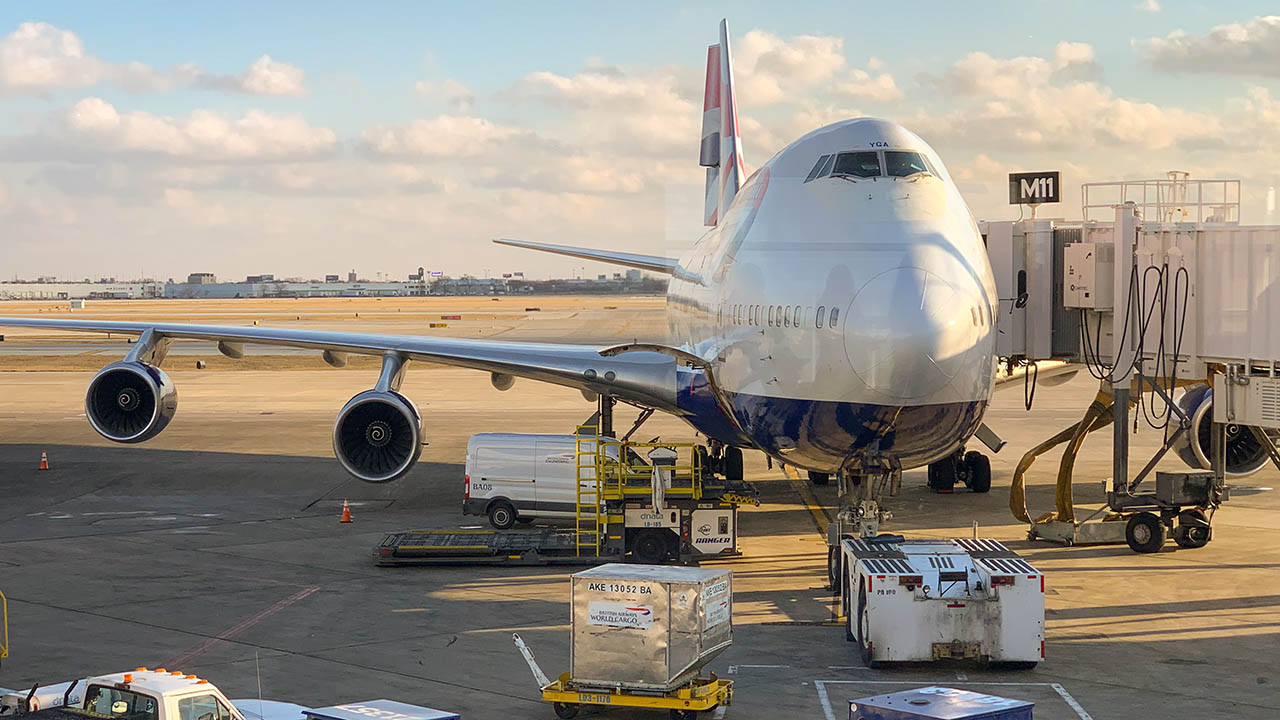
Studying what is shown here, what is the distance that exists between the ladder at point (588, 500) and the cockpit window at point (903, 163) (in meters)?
6.96

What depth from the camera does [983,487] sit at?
28.2 metres

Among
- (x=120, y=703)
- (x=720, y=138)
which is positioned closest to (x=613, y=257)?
(x=720, y=138)

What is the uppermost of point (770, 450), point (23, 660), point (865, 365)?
point (865, 365)

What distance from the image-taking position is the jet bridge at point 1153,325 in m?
18.8

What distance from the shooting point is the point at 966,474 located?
2850 centimetres

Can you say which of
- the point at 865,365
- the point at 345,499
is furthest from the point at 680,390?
the point at 345,499

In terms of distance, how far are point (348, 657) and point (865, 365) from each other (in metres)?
6.70

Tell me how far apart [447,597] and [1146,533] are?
1124 centimetres

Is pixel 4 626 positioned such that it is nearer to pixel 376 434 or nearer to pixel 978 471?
pixel 376 434

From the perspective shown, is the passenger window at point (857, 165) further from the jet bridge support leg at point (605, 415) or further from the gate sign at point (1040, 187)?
the jet bridge support leg at point (605, 415)

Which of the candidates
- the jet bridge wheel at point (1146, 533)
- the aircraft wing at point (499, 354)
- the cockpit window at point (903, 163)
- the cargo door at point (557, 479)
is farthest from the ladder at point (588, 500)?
the jet bridge wheel at point (1146, 533)

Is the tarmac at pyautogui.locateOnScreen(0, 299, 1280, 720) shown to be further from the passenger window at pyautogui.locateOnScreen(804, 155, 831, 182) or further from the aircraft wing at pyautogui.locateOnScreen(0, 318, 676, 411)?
the passenger window at pyautogui.locateOnScreen(804, 155, 831, 182)

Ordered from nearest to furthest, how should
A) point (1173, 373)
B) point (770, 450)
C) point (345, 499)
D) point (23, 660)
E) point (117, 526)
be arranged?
point (23, 660), point (770, 450), point (1173, 373), point (117, 526), point (345, 499)

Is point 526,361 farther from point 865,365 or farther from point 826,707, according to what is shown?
point 826,707
